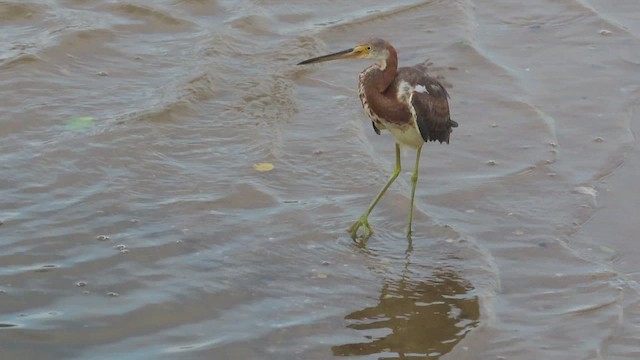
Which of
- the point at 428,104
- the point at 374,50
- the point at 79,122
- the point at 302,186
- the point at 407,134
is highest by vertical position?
the point at 374,50

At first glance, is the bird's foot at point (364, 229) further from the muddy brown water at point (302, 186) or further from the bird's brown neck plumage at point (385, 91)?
the bird's brown neck plumage at point (385, 91)

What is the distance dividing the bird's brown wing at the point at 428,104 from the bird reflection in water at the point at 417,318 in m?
0.91

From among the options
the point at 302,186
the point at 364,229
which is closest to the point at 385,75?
the point at 364,229

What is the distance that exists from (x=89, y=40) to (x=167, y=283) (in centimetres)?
397

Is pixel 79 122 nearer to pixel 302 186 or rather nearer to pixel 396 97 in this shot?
pixel 302 186

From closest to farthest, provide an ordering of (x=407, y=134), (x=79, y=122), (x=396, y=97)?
(x=396, y=97) → (x=407, y=134) → (x=79, y=122)

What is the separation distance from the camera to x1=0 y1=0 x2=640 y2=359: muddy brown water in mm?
6992

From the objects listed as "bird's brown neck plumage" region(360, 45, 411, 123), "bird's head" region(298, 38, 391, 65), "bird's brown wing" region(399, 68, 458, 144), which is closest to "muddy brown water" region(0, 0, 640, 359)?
"bird's brown wing" region(399, 68, 458, 144)

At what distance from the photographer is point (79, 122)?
30.7 feet

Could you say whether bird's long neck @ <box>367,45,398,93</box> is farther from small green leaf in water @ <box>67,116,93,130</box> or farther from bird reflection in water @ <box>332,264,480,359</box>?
small green leaf in water @ <box>67,116,93,130</box>

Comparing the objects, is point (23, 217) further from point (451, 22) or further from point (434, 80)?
point (451, 22)

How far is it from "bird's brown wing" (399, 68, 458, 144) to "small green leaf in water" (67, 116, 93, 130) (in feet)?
8.25

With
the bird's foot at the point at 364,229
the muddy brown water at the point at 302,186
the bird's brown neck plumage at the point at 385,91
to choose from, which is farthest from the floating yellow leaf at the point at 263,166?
the bird's brown neck plumage at the point at 385,91

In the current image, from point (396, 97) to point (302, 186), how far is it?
112 cm
